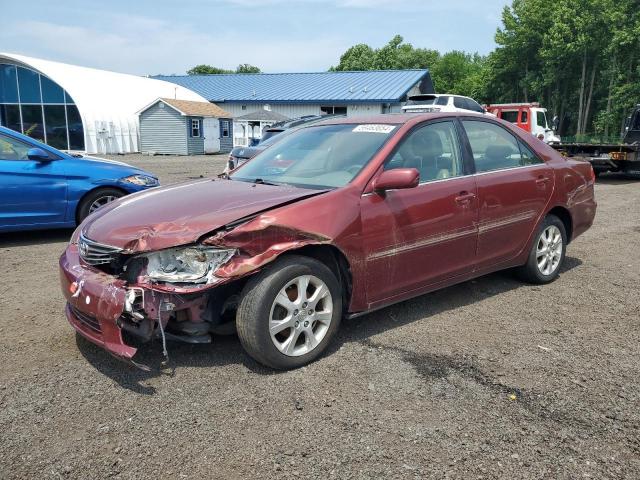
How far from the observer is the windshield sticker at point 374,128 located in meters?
4.22

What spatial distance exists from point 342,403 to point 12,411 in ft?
6.14

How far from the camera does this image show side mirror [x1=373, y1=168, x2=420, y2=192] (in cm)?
367

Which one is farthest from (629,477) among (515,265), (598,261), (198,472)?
(598,261)

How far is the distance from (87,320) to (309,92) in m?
39.3

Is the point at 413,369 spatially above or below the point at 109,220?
below

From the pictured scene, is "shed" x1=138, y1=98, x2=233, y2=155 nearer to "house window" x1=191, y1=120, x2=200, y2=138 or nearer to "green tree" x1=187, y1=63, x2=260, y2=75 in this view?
"house window" x1=191, y1=120, x2=200, y2=138

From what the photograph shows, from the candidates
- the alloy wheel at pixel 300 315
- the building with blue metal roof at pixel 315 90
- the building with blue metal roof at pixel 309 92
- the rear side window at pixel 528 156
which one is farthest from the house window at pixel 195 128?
the alloy wheel at pixel 300 315

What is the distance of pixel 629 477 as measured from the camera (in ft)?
8.10

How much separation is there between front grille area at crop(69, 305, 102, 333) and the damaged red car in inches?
0.5

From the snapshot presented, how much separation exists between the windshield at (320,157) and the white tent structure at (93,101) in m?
27.9

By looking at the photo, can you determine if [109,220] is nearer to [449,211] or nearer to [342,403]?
[342,403]

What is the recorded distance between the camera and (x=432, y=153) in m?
4.34

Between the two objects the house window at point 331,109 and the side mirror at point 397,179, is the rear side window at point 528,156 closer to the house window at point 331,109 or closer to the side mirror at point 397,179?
the side mirror at point 397,179

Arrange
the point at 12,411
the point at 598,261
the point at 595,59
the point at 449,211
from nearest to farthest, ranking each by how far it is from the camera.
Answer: the point at 12,411, the point at 449,211, the point at 598,261, the point at 595,59
